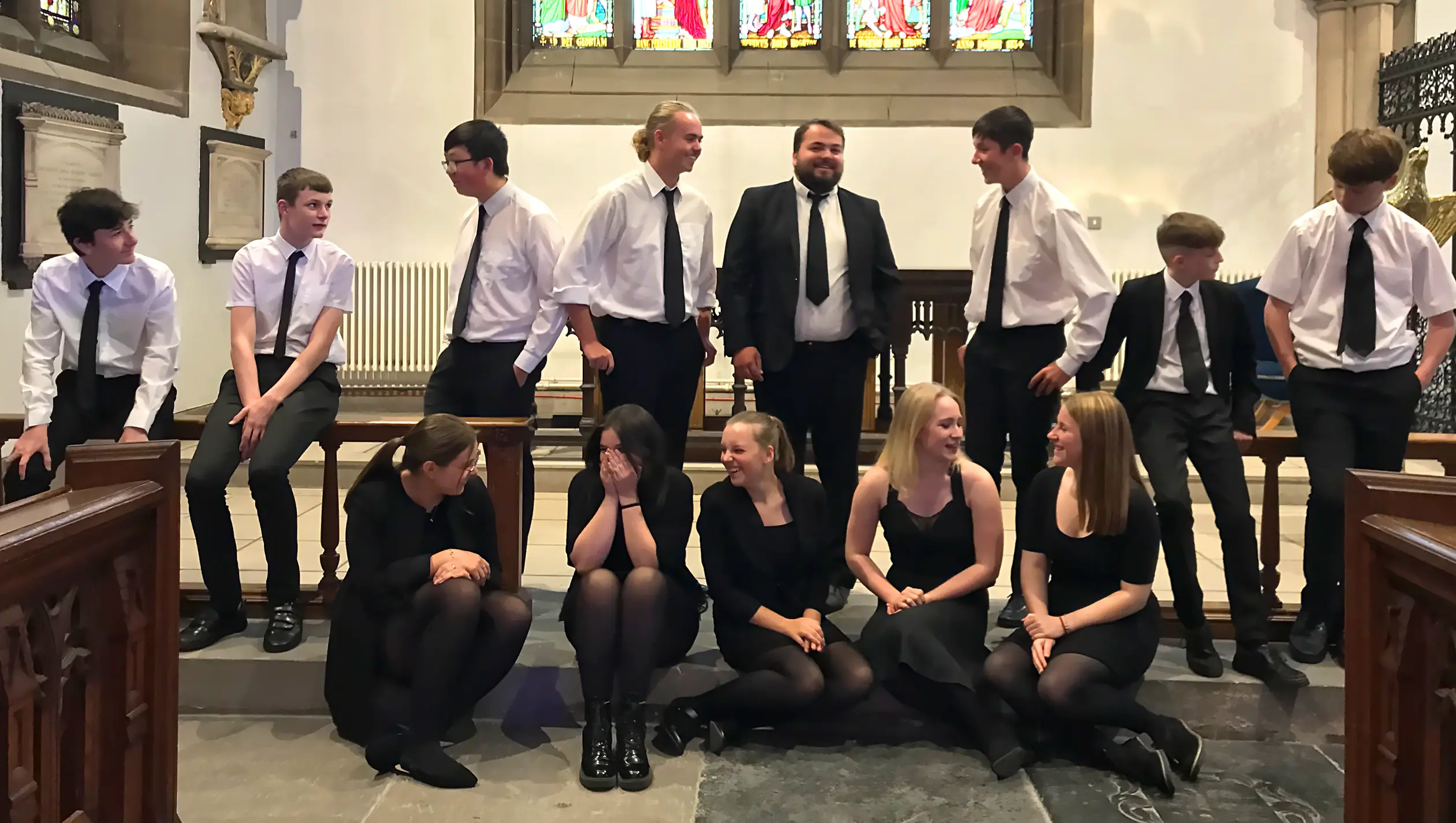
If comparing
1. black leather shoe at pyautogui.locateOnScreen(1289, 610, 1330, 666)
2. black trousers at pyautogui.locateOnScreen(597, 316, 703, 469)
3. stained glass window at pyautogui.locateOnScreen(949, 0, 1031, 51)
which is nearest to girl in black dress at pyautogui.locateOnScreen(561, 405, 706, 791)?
black trousers at pyautogui.locateOnScreen(597, 316, 703, 469)

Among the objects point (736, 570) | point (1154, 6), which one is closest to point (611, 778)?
point (736, 570)

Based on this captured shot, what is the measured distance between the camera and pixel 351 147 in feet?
26.6

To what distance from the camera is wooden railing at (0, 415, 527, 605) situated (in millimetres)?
3068

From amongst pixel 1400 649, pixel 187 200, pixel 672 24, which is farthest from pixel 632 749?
pixel 672 24

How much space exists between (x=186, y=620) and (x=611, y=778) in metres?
1.51

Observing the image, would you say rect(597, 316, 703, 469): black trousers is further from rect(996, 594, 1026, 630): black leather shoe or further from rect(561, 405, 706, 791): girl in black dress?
rect(996, 594, 1026, 630): black leather shoe

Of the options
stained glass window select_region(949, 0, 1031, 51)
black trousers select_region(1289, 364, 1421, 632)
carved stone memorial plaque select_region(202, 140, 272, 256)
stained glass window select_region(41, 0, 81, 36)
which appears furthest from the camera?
stained glass window select_region(949, 0, 1031, 51)

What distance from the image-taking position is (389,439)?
326cm

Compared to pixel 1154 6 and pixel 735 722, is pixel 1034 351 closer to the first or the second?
pixel 735 722

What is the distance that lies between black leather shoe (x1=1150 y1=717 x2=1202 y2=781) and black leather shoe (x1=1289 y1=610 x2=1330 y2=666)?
610 millimetres

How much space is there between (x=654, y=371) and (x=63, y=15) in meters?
5.06

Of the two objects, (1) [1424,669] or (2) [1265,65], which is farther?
Answer: (2) [1265,65]

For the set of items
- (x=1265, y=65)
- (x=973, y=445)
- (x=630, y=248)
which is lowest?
(x=973, y=445)

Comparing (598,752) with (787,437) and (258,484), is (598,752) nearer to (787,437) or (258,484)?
(787,437)
